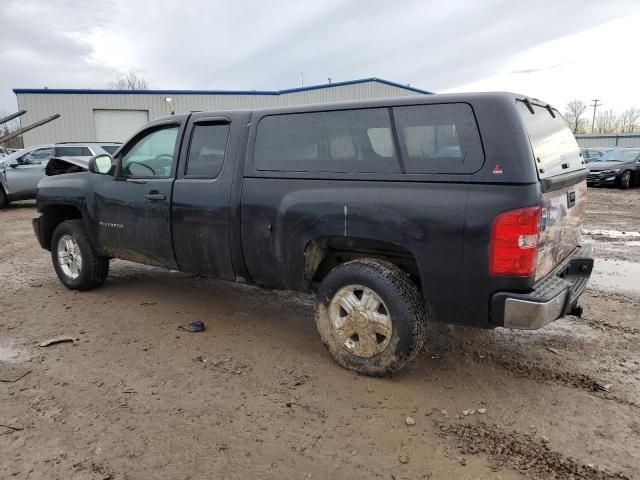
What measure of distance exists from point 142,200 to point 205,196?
87 cm

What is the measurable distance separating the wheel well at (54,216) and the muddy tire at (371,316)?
3.78 metres

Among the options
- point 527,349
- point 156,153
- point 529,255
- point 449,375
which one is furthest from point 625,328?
point 156,153

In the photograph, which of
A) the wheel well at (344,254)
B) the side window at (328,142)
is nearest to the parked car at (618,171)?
the wheel well at (344,254)

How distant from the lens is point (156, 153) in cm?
488

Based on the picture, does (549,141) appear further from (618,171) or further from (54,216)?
(618,171)

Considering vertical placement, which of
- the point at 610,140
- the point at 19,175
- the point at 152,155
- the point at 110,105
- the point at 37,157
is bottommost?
the point at 19,175

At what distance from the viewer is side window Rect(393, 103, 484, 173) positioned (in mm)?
3059

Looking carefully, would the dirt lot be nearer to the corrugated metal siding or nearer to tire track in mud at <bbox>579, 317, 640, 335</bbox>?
tire track in mud at <bbox>579, 317, 640, 335</bbox>

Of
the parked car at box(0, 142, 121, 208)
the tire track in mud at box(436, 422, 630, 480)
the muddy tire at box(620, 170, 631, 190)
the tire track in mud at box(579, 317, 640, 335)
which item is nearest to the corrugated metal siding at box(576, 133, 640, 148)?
the muddy tire at box(620, 170, 631, 190)

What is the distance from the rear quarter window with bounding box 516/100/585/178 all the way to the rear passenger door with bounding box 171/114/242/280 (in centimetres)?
229

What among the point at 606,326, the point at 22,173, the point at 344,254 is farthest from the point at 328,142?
the point at 22,173

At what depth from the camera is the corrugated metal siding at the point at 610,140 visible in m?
42.2

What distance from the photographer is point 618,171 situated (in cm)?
1867

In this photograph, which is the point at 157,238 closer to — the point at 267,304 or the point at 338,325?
the point at 267,304
